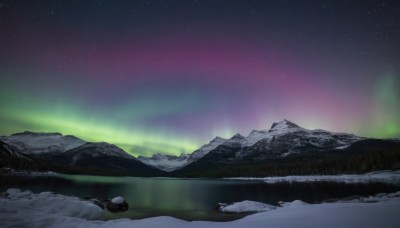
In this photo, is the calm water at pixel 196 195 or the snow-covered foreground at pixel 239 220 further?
the calm water at pixel 196 195

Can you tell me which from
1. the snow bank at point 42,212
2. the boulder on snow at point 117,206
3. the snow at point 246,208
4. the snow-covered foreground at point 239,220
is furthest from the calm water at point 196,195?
the snow-covered foreground at point 239,220

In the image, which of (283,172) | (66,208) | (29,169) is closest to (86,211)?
(66,208)

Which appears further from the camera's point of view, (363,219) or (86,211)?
(86,211)

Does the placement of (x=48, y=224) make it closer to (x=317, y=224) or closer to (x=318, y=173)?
(x=317, y=224)

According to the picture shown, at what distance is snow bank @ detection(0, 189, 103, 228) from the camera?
24.8m

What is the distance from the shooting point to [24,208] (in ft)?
101

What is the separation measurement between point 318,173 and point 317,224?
16710 centimetres

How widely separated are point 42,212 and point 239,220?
74.3ft

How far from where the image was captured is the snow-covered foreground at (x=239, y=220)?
52.1 ft

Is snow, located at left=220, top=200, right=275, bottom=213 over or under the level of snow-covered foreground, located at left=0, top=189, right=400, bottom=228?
under

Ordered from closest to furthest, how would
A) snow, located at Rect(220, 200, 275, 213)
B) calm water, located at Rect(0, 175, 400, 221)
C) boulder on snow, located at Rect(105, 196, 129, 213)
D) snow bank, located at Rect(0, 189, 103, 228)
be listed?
snow bank, located at Rect(0, 189, 103, 228) < snow, located at Rect(220, 200, 275, 213) < boulder on snow, located at Rect(105, 196, 129, 213) < calm water, located at Rect(0, 175, 400, 221)

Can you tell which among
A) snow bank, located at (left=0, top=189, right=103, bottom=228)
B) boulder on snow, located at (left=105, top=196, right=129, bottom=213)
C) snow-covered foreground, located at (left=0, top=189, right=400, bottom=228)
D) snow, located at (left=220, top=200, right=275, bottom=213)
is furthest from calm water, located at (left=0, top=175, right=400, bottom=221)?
snow-covered foreground, located at (left=0, top=189, right=400, bottom=228)

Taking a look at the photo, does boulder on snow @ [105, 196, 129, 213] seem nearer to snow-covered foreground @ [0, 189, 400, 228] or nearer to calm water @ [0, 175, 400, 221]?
calm water @ [0, 175, 400, 221]

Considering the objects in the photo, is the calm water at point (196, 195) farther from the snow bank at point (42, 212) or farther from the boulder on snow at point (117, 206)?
the snow bank at point (42, 212)
